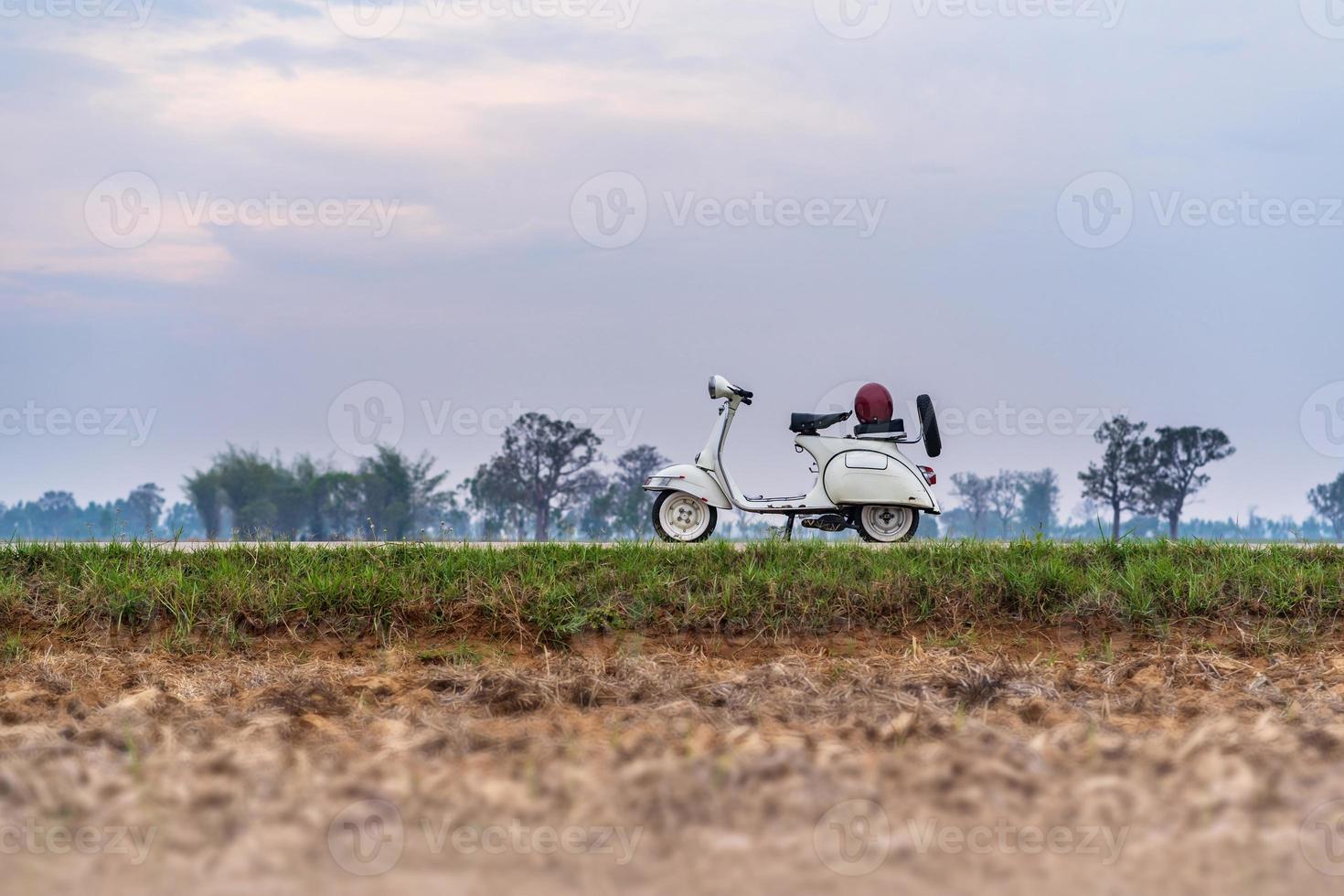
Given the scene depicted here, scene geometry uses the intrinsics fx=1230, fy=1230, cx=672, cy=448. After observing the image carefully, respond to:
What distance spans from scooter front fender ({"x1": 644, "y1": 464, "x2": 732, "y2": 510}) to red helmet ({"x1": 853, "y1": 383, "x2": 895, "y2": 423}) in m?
1.35

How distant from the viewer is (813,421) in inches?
394

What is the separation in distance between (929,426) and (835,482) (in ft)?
2.90

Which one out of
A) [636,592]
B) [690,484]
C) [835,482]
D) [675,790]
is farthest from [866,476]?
[675,790]

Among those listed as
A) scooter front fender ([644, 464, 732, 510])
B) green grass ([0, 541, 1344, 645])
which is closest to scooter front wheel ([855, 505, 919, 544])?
scooter front fender ([644, 464, 732, 510])

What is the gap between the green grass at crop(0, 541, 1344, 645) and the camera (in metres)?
7.54

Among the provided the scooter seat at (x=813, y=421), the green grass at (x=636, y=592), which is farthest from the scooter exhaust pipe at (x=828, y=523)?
the green grass at (x=636, y=592)

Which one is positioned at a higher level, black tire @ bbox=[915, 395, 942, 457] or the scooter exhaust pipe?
black tire @ bbox=[915, 395, 942, 457]

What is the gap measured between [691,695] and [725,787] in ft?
6.53

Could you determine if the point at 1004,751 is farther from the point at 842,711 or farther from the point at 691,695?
the point at 691,695

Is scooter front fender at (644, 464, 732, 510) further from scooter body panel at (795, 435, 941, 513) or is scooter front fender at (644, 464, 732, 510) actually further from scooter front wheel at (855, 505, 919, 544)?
scooter front wheel at (855, 505, 919, 544)

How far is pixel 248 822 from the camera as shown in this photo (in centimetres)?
329

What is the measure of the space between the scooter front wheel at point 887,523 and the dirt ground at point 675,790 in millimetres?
4381

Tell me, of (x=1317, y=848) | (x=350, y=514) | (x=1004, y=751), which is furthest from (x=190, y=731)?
(x=350, y=514)

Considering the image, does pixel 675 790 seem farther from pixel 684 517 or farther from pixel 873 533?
pixel 873 533
